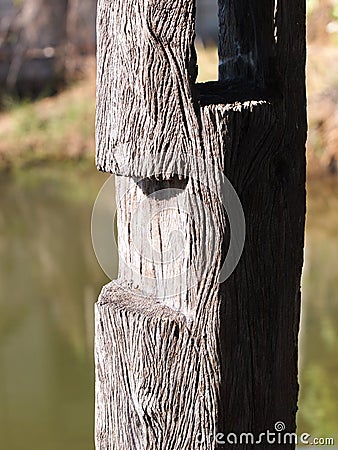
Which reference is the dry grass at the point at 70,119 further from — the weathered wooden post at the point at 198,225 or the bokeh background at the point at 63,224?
the weathered wooden post at the point at 198,225

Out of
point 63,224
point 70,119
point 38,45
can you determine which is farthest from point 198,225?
point 38,45

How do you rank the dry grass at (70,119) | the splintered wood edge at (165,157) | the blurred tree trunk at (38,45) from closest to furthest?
the splintered wood edge at (165,157) → the dry grass at (70,119) → the blurred tree trunk at (38,45)

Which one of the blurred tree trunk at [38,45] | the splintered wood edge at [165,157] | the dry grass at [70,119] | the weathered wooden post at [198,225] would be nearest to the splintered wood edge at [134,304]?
the weathered wooden post at [198,225]

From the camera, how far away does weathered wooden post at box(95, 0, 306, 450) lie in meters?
0.80

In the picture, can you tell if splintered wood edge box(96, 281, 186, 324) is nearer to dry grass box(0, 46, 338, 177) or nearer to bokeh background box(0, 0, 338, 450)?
bokeh background box(0, 0, 338, 450)

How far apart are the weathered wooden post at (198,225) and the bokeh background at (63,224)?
149 millimetres

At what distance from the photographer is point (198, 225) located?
0.82 meters

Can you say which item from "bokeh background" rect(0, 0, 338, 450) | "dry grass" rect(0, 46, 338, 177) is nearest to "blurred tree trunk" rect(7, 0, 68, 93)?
"bokeh background" rect(0, 0, 338, 450)

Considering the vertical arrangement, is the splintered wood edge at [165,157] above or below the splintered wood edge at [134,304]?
above

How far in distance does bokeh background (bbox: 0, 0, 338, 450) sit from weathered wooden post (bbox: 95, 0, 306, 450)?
0.15 metres

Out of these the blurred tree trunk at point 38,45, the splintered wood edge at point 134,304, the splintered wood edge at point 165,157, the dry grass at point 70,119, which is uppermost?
the blurred tree trunk at point 38,45

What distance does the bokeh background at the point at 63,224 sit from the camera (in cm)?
311

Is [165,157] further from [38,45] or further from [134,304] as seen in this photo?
[38,45]

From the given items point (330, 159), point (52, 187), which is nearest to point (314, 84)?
point (330, 159)
